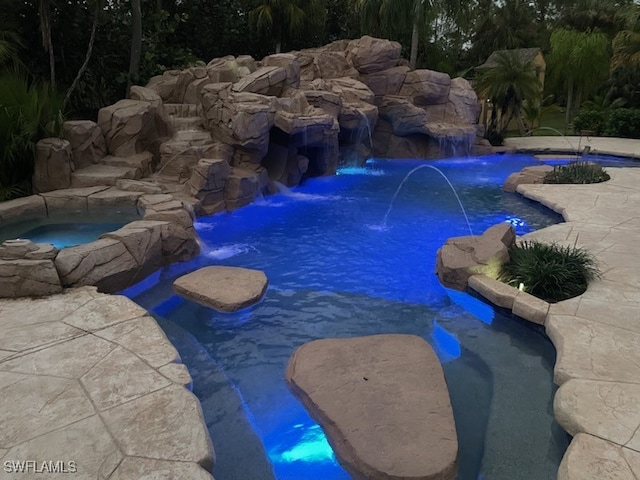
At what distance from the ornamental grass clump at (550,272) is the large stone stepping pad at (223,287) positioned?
2.65m

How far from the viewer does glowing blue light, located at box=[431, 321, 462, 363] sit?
13.9 feet

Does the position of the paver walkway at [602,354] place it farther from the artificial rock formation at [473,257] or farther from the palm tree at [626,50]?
the palm tree at [626,50]

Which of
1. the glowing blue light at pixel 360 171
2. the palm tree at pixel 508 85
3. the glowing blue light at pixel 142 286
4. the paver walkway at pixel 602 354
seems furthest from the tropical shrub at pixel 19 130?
the palm tree at pixel 508 85

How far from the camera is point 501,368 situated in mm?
4066

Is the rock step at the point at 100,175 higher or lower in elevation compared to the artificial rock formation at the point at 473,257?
higher

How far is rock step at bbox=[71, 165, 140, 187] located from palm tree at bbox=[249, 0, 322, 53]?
9908mm

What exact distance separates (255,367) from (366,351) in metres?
0.89

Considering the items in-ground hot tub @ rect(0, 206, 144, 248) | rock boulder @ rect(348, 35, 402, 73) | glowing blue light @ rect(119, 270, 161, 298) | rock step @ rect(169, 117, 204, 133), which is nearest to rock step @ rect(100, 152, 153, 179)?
rock step @ rect(169, 117, 204, 133)

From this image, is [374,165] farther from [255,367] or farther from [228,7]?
[255,367]

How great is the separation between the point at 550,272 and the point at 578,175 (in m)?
6.34

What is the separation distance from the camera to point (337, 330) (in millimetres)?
4613

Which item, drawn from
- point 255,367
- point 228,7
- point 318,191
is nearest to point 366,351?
point 255,367

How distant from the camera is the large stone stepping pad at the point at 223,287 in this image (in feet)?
16.2

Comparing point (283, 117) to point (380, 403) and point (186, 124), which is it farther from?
point (380, 403)
